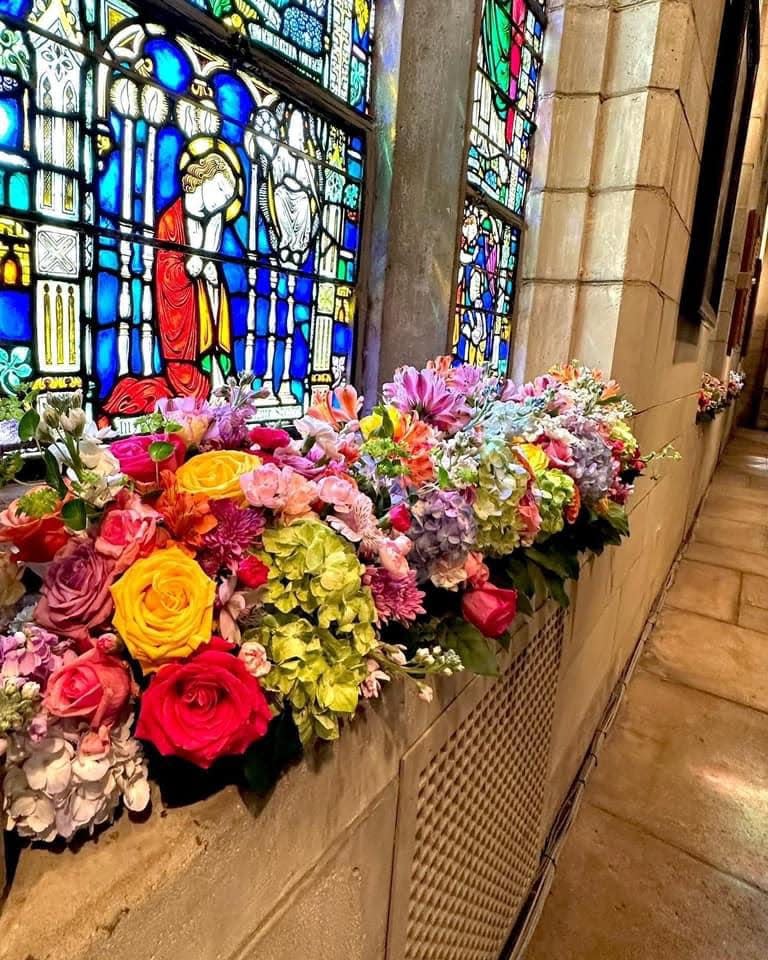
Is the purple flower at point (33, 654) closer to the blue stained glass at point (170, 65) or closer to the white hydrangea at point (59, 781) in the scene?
the white hydrangea at point (59, 781)

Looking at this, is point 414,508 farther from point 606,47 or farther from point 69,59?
point 606,47

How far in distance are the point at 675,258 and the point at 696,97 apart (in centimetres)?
51

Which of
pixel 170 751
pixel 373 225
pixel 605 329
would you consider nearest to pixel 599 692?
pixel 605 329

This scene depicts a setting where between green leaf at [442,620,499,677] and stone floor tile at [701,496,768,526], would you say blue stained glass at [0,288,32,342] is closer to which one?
green leaf at [442,620,499,677]

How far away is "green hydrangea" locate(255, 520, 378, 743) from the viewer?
523 millimetres

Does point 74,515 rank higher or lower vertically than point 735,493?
higher

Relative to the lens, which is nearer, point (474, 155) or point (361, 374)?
point (361, 374)

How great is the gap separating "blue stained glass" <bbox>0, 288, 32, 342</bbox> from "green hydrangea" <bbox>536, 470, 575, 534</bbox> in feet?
2.54

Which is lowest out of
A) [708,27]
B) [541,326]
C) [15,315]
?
[15,315]

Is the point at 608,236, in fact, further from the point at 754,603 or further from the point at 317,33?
the point at 754,603

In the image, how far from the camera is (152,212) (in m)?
0.92

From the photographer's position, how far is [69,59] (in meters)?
0.78

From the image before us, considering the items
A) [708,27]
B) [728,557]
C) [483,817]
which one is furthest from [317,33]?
[728,557]

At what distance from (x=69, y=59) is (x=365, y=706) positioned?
34.9 inches
